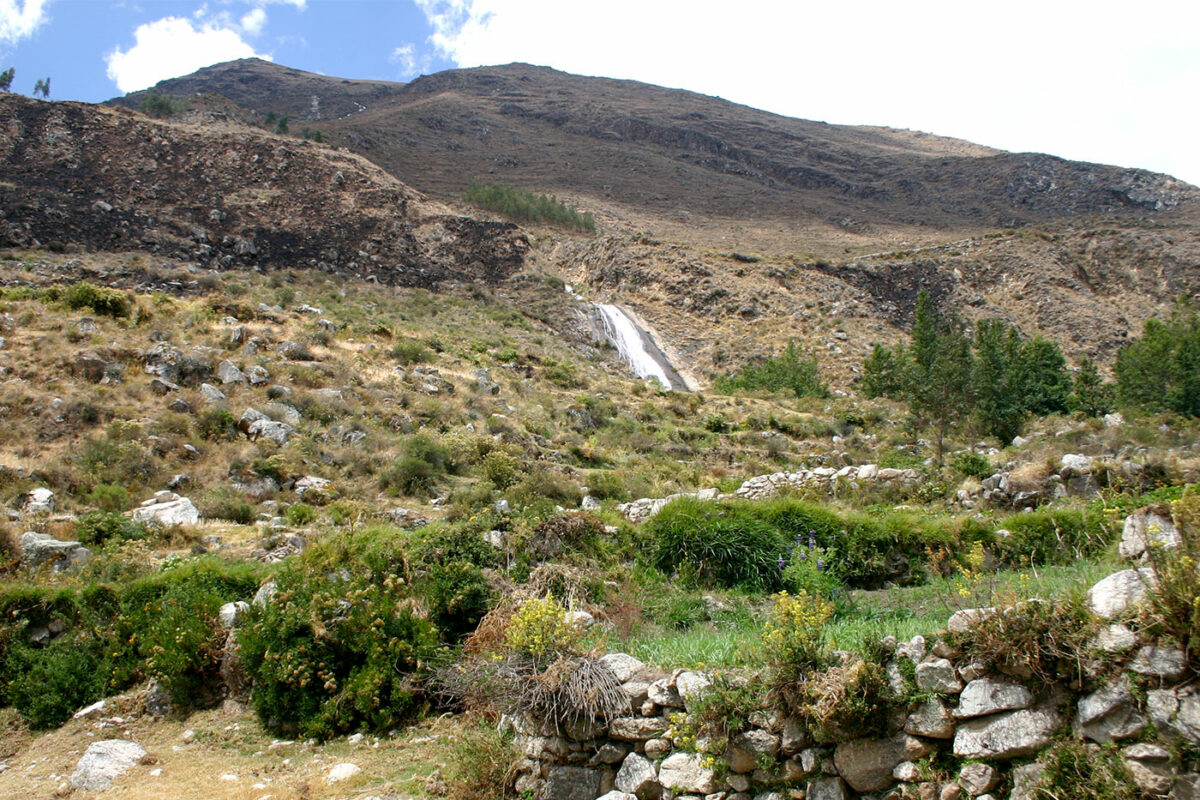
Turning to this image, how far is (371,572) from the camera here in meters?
7.43

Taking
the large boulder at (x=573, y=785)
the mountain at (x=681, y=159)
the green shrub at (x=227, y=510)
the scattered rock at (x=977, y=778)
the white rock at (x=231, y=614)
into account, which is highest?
the mountain at (x=681, y=159)

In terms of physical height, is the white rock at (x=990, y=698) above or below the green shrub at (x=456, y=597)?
above

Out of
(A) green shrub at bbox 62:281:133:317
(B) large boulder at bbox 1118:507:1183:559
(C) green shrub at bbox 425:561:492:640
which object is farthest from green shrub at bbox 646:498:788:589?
(A) green shrub at bbox 62:281:133:317

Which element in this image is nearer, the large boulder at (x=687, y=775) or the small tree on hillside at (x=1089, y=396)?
the large boulder at (x=687, y=775)

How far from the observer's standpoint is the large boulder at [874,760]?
3932 millimetres

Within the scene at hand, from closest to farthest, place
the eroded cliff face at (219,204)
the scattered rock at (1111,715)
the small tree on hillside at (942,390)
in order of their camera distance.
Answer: the scattered rock at (1111,715)
the small tree on hillside at (942,390)
the eroded cliff face at (219,204)

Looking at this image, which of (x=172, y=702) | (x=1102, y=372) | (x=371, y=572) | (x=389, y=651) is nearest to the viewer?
(x=389, y=651)

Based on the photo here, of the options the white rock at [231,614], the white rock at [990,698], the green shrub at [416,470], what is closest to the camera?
the white rock at [990,698]

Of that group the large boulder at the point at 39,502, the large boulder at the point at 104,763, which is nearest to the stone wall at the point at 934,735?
the large boulder at the point at 104,763

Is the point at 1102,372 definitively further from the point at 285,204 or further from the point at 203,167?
the point at 203,167

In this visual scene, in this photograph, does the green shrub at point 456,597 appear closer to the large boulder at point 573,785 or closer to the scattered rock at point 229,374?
the large boulder at point 573,785

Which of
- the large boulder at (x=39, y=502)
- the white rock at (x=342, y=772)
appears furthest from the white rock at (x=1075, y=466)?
the large boulder at (x=39, y=502)

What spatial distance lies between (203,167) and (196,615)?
46.3 m

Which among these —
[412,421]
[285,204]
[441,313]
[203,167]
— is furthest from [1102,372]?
[203,167]
